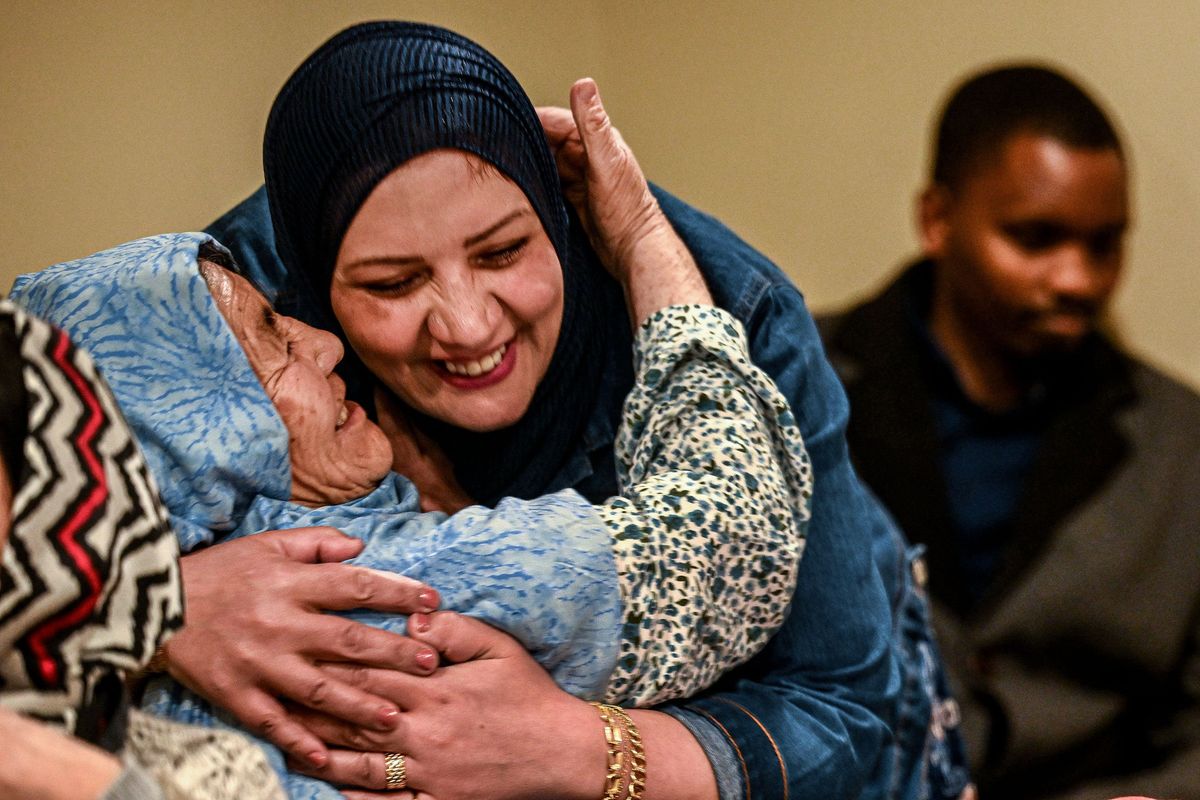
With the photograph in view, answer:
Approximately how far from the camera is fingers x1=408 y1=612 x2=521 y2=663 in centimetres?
86

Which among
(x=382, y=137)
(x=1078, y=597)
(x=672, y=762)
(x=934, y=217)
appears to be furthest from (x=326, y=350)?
(x=934, y=217)

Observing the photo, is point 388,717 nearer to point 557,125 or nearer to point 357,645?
point 357,645

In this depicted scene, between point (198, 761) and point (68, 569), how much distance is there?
6.7 inches

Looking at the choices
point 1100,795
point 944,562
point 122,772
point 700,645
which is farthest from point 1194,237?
point 122,772

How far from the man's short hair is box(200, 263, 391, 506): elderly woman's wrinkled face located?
1611 millimetres

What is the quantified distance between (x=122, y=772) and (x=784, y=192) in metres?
1.28

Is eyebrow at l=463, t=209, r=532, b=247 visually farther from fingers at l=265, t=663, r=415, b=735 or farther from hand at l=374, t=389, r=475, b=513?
fingers at l=265, t=663, r=415, b=735

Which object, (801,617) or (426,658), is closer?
(426,658)

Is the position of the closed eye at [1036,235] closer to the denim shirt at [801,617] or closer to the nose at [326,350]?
the denim shirt at [801,617]

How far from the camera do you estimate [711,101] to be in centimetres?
138

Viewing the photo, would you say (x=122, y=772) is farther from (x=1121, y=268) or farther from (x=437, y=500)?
(x=1121, y=268)

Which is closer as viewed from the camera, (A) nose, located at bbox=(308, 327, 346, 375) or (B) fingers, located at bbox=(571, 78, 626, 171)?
(A) nose, located at bbox=(308, 327, 346, 375)

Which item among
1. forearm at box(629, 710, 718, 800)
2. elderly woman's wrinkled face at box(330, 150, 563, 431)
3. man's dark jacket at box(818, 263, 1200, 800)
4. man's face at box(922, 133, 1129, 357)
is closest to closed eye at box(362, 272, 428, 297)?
elderly woman's wrinkled face at box(330, 150, 563, 431)

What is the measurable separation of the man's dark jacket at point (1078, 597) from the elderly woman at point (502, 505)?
46.1 inches
